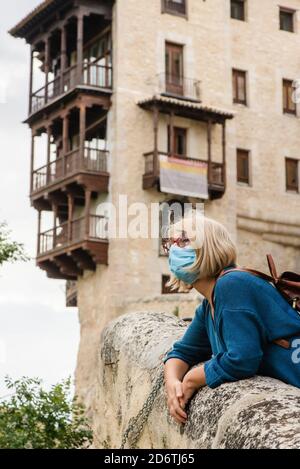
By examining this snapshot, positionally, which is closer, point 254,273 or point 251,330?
point 251,330

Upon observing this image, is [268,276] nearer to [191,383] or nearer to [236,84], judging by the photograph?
Answer: [191,383]

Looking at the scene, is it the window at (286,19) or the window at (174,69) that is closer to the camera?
the window at (174,69)

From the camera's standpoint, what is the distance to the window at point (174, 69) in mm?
30594

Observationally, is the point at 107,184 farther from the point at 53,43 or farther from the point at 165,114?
the point at 53,43

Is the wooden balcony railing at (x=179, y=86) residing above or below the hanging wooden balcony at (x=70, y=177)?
above

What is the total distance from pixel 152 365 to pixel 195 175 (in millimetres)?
25513

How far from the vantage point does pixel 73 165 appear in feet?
96.6

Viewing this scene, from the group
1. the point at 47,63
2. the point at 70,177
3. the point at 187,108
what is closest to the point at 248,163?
the point at 187,108

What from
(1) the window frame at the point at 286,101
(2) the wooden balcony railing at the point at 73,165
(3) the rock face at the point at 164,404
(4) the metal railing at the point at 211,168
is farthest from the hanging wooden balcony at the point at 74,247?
(3) the rock face at the point at 164,404

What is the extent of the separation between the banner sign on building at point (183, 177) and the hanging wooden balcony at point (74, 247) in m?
2.29

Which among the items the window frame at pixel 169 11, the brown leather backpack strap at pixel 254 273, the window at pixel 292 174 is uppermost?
the window frame at pixel 169 11

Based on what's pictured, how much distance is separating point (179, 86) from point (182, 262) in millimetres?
27661

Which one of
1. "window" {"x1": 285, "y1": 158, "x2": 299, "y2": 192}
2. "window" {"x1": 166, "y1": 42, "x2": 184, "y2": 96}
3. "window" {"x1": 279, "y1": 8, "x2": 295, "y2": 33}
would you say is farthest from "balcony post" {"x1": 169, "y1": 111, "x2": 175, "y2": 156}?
"window" {"x1": 279, "y1": 8, "x2": 295, "y2": 33}

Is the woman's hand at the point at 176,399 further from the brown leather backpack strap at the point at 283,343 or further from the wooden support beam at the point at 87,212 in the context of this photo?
the wooden support beam at the point at 87,212
